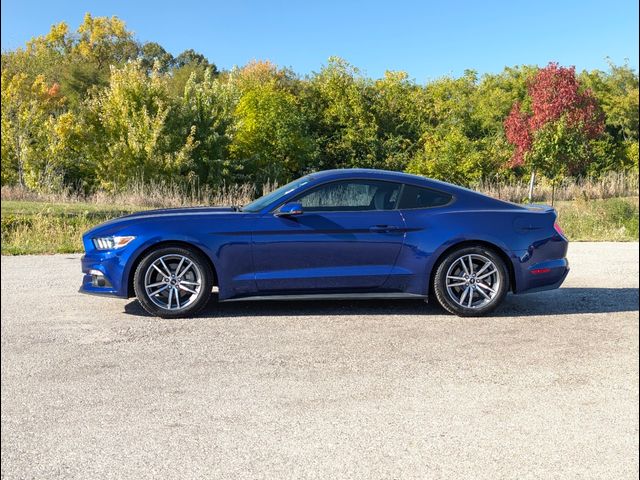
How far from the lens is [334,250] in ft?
20.5

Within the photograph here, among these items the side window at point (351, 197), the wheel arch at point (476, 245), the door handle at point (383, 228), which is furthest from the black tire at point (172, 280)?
the wheel arch at point (476, 245)

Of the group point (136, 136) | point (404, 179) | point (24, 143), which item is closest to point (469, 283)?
point (404, 179)

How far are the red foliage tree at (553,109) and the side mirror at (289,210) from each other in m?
25.9

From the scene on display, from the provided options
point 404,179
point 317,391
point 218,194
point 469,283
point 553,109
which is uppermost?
point 553,109

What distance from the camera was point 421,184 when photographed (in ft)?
21.7

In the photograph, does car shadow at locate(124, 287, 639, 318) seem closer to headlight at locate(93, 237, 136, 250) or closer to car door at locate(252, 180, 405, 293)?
car door at locate(252, 180, 405, 293)

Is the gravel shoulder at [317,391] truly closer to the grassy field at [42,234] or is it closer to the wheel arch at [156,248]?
the wheel arch at [156,248]

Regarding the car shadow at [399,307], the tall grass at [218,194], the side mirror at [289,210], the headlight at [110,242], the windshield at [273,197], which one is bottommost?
the car shadow at [399,307]

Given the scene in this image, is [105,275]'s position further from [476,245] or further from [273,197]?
[476,245]

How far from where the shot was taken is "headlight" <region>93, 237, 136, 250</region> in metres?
6.18

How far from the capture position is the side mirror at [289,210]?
6.24 metres

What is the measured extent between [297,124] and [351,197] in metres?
35.0

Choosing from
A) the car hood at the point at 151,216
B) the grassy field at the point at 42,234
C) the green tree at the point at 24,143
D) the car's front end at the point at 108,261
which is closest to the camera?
the car's front end at the point at 108,261

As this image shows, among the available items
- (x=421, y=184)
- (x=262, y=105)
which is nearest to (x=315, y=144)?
(x=262, y=105)
